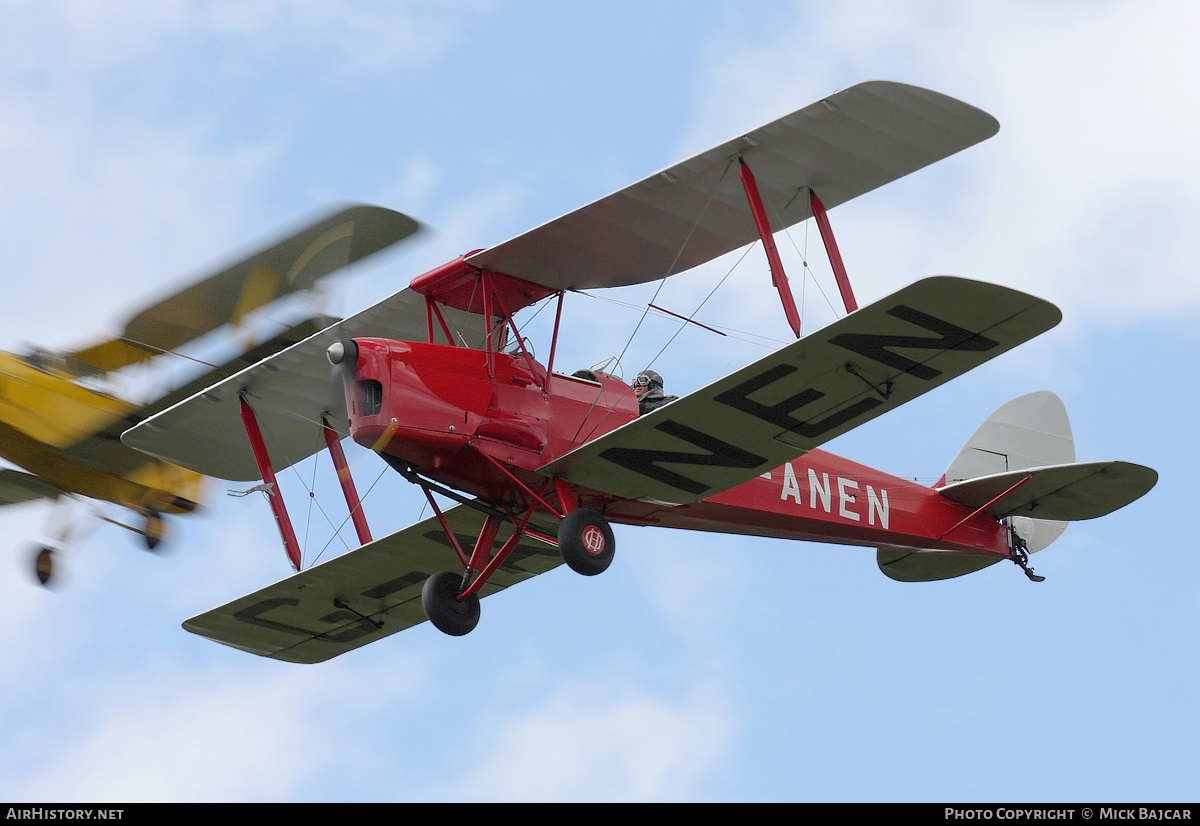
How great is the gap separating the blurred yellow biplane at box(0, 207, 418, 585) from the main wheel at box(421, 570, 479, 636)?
3.73 metres

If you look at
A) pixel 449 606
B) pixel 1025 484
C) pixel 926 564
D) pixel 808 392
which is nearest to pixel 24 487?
pixel 449 606

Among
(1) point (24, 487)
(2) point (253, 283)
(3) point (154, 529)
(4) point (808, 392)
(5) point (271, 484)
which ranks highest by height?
(2) point (253, 283)

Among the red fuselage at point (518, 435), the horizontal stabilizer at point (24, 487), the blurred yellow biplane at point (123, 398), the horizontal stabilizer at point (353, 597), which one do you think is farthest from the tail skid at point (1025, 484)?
the horizontal stabilizer at point (24, 487)

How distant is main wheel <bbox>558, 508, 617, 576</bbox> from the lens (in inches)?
514

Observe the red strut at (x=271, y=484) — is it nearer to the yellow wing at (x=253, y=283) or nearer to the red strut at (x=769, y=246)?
the yellow wing at (x=253, y=283)

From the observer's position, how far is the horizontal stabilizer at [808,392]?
12047 mm

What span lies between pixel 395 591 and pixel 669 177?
206 inches

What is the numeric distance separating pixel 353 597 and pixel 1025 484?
6.22 metres

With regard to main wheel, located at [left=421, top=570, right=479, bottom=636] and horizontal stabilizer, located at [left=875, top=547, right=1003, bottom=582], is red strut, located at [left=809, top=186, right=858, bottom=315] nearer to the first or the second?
main wheel, located at [left=421, top=570, right=479, bottom=636]

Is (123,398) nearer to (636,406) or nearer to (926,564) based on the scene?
(636,406)

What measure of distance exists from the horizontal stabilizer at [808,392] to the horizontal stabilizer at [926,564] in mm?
3599

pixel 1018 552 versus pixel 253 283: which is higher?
pixel 253 283

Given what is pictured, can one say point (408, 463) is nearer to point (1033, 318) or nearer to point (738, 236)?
point (738, 236)

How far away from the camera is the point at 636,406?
46.9ft
